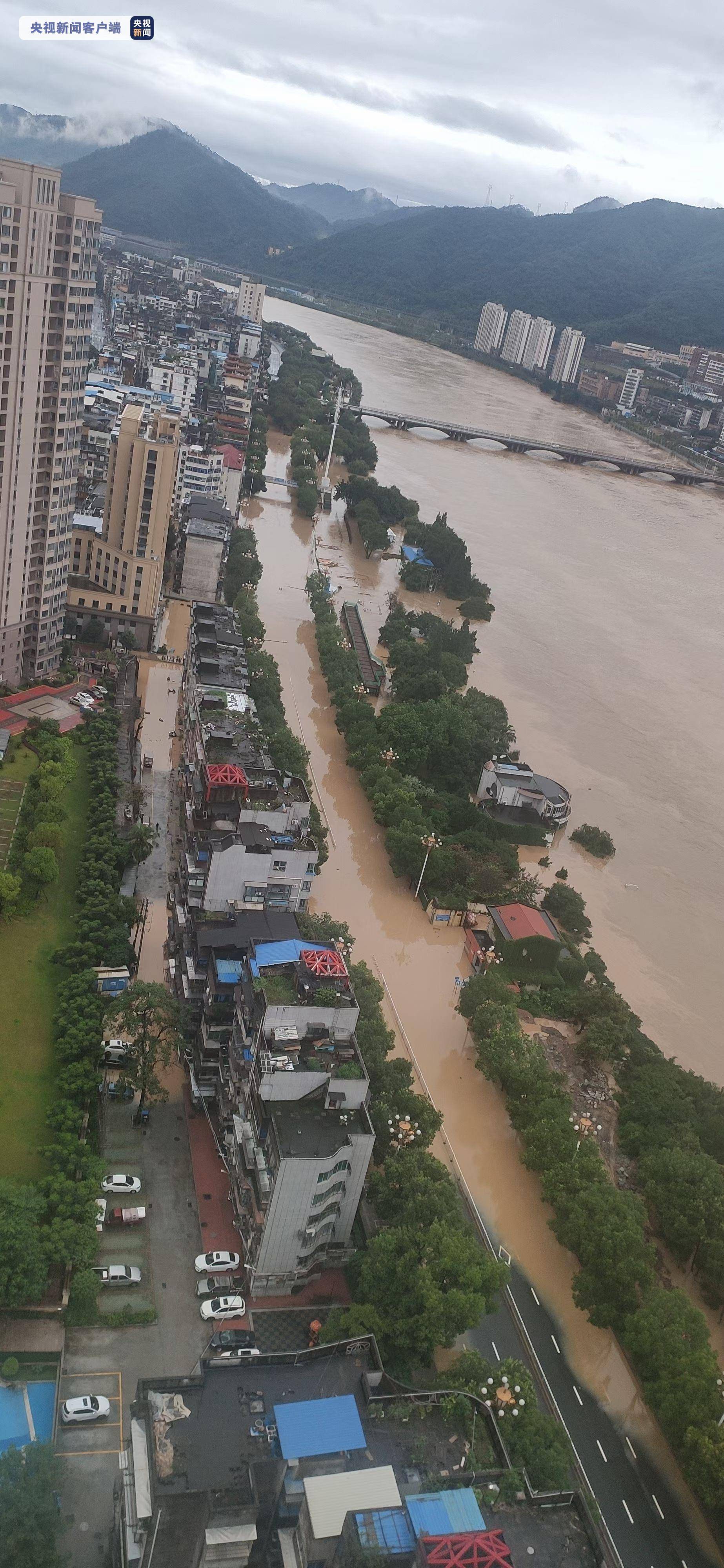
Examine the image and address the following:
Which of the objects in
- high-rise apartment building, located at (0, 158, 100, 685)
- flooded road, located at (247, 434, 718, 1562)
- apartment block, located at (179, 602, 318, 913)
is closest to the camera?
Answer: flooded road, located at (247, 434, 718, 1562)

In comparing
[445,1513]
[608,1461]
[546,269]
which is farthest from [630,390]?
[445,1513]

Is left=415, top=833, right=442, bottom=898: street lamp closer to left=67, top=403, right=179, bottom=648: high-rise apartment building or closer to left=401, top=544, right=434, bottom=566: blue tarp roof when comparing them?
left=67, top=403, right=179, bottom=648: high-rise apartment building

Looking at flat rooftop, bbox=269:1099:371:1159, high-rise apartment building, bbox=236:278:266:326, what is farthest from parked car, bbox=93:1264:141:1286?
high-rise apartment building, bbox=236:278:266:326

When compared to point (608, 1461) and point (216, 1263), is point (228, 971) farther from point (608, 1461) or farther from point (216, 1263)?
point (608, 1461)

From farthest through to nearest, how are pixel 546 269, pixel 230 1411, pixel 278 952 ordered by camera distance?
pixel 546 269 → pixel 278 952 → pixel 230 1411

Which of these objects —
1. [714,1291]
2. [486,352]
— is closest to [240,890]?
[714,1291]

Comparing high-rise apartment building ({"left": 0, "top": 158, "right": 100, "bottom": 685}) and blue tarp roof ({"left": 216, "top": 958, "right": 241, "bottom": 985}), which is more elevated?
high-rise apartment building ({"left": 0, "top": 158, "right": 100, "bottom": 685})
